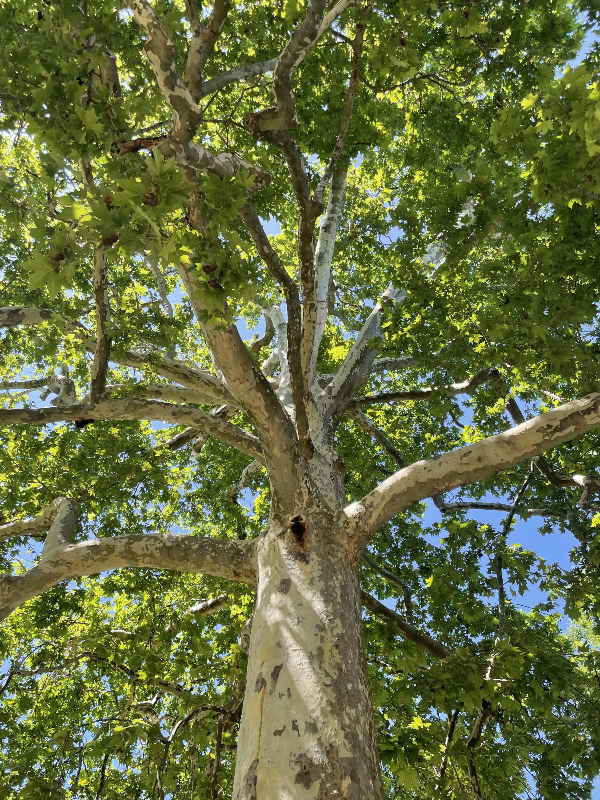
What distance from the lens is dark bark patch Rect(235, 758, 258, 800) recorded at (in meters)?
1.82

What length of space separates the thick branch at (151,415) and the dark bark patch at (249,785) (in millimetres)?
2467

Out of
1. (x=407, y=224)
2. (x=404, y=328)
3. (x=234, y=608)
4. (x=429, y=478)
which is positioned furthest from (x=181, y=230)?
(x=234, y=608)

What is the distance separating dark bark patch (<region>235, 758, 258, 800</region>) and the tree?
0.01 meters

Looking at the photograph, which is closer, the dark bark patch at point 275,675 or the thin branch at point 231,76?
the dark bark patch at point 275,675

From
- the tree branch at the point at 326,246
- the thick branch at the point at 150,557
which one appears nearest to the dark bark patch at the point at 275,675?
the thick branch at the point at 150,557

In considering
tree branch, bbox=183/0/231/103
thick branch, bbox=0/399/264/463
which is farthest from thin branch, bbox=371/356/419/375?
tree branch, bbox=183/0/231/103

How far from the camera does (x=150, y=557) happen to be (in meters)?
3.22

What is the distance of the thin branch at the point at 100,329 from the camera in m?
3.11

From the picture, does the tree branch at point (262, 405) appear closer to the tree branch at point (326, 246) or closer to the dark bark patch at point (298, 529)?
the dark bark patch at point (298, 529)

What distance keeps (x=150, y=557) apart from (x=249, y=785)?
5.41ft

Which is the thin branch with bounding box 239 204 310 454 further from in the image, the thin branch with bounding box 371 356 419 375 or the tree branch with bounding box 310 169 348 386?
the thin branch with bounding box 371 356 419 375

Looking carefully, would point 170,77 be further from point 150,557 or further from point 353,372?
point 353,372

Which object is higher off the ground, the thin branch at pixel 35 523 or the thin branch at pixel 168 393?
the thin branch at pixel 168 393

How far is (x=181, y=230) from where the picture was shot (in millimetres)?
2307
